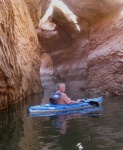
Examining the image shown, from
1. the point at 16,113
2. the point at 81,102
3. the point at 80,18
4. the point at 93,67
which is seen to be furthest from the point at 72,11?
the point at 16,113

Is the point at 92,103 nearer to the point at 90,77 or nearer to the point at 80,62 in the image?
the point at 90,77

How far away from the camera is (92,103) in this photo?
33.3ft

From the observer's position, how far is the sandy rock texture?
9.95 meters

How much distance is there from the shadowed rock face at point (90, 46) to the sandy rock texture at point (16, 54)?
375cm

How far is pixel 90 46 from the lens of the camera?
18906mm

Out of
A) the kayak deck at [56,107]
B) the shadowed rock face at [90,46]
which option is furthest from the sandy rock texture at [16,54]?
the shadowed rock face at [90,46]

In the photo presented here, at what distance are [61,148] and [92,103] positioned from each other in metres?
5.74

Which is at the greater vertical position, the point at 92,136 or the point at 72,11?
the point at 72,11

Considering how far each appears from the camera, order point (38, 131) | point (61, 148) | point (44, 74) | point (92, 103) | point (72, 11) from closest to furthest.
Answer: point (61, 148) < point (38, 131) < point (92, 103) < point (72, 11) < point (44, 74)

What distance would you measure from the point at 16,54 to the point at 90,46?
685 centimetres

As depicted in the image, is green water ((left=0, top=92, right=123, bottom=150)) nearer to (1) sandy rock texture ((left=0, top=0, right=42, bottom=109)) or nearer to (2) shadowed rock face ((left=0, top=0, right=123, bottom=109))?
(1) sandy rock texture ((left=0, top=0, right=42, bottom=109))

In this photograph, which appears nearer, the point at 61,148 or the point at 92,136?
the point at 61,148

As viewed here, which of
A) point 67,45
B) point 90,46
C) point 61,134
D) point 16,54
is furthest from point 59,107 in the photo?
point 67,45

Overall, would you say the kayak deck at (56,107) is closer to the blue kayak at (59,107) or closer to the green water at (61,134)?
the blue kayak at (59,107)
